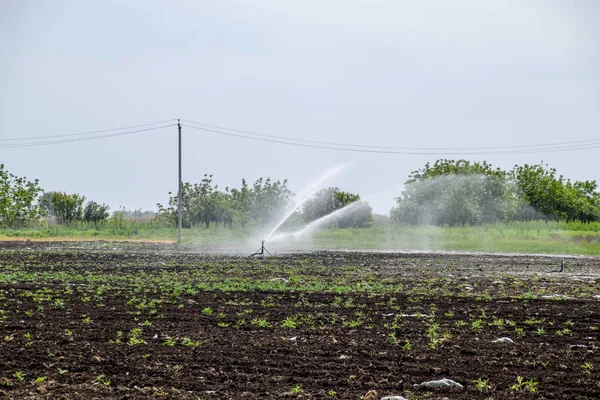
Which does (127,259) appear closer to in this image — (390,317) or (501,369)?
(390,317)

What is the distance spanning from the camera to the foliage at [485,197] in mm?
78625

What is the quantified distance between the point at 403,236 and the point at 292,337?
48872 mm

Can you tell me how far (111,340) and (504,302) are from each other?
9.31 metres

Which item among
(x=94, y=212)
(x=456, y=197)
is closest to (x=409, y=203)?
(x=456, y=197)

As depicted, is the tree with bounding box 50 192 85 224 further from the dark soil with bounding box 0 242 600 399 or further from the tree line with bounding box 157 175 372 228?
the dark soil with bounding box 0 242 600 399

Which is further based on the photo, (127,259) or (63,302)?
(127,259)

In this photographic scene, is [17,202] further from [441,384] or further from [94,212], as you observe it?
[441,384]

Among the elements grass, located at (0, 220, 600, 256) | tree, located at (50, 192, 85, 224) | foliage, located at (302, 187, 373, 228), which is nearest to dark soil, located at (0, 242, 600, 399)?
grass, located at (0, 220, 600, 256)

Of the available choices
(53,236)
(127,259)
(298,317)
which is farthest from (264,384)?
(53,236)

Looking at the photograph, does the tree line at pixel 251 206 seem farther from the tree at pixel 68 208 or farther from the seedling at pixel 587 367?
the seedling at pixel 587 367

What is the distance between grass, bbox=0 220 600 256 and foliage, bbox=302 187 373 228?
864 centimetres

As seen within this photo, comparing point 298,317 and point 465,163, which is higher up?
point 465,163

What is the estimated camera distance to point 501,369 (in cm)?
971

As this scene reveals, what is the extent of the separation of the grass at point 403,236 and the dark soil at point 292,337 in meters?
27.7
